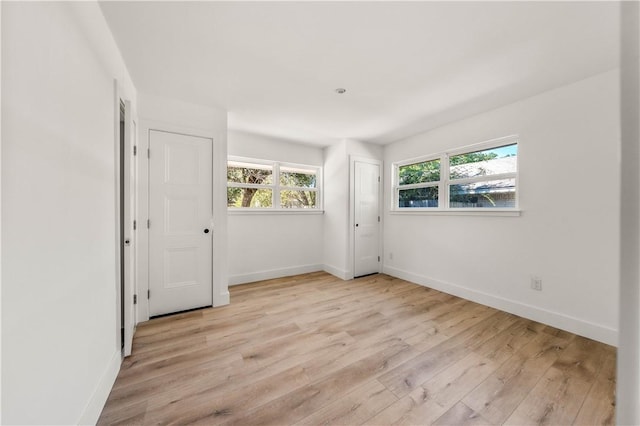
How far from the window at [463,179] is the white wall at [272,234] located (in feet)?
5.09

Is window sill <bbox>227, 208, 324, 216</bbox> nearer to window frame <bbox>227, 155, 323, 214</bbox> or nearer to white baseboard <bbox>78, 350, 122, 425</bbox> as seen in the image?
window frame <bbox>227, 155, 323, 214</bbox>

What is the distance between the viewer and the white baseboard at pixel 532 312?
7.13 ft

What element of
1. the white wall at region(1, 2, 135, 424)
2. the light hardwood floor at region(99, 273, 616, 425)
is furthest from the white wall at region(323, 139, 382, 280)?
the white wall at region(1, 2, 135, 424)

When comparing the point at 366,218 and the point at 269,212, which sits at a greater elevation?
the point at 269,212

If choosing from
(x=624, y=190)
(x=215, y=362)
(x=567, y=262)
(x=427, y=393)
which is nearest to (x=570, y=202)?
(x=567, y=262)

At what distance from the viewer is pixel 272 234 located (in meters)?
4.07

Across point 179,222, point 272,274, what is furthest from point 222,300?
point 272,274

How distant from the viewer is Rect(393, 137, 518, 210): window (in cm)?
286

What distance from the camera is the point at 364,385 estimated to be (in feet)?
5.48

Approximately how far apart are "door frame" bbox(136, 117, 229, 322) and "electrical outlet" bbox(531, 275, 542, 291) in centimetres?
331

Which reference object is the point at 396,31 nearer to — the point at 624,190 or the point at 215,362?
the point at 624,190

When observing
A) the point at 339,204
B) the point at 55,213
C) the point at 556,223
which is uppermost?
the point at 339,204

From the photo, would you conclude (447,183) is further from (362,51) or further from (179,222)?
(179,222)

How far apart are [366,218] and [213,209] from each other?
244cm
